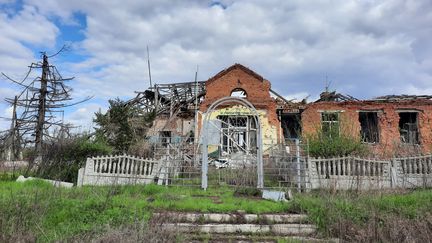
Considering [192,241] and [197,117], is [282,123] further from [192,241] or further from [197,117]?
[192,241]

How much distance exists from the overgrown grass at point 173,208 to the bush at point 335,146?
5.90 m

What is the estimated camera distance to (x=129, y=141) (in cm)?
1709

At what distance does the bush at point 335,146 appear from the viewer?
14070 millimetres

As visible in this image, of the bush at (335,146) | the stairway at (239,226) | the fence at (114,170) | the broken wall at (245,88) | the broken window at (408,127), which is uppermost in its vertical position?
the broken wall at (245,88)

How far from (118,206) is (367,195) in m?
5.45

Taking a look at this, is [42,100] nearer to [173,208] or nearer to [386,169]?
[173,208]

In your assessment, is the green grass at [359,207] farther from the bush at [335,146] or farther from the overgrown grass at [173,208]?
the bush at [335,146]

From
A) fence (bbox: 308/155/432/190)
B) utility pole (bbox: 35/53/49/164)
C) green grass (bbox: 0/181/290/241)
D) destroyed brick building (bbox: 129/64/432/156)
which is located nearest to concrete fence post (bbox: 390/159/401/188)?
fence (bbox: 308/155/432/190)

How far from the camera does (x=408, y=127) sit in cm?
2398

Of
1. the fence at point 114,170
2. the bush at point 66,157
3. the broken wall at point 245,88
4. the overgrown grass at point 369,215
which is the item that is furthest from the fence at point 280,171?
the broken wall at point 245,88

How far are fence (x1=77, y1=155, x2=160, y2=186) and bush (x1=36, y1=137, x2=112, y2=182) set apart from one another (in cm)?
97

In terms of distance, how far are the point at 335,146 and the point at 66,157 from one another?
10.5m

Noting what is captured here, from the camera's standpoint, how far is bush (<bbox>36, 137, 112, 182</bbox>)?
11.9 meters

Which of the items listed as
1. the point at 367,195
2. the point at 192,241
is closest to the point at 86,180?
the point at 192,241
